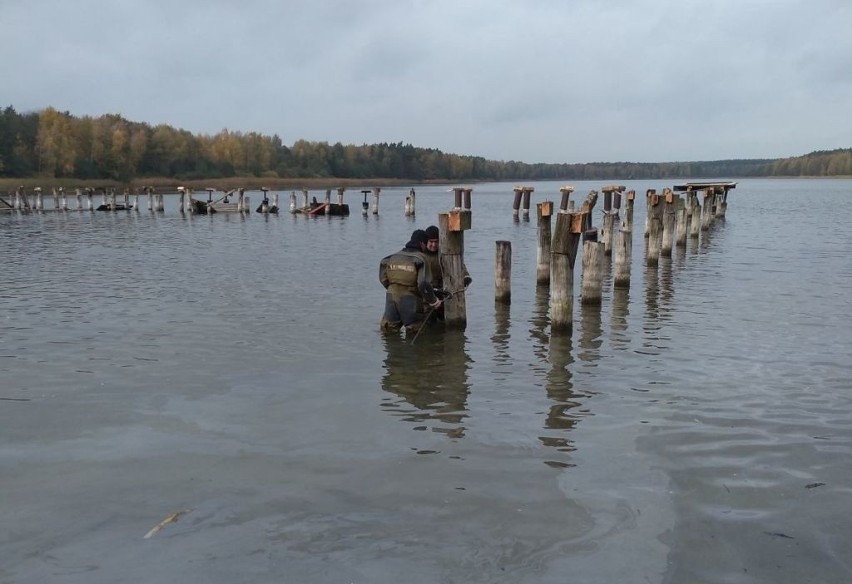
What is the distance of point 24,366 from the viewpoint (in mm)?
10430

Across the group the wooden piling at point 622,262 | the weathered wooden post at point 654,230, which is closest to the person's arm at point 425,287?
the wooden piling at point 622,262

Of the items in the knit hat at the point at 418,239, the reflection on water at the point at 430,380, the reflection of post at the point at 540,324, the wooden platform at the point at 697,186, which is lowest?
the reflection of post at the point at 540,324

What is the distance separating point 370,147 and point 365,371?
190 m

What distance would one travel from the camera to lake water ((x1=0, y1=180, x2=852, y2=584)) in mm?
5160

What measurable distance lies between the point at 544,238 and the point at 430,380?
867 cm

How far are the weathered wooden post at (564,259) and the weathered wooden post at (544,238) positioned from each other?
491cm

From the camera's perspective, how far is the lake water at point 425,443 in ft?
16.9

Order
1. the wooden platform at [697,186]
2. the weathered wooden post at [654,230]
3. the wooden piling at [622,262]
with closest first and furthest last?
the wooden piling at [622,262] → the weathered wooden post at [654,230] → the wooden platform at [697,186]

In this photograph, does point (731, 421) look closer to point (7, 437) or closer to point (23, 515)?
point (23, 515)

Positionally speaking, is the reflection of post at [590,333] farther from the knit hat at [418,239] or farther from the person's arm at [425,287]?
the knit hat at [418,239]

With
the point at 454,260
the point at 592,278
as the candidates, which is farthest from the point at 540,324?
the point at 454,260

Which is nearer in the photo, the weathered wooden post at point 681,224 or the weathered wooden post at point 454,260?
the weathered wooden post at point 454,260

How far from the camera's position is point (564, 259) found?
1198 cm

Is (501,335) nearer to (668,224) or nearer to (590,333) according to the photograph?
(590,333)
